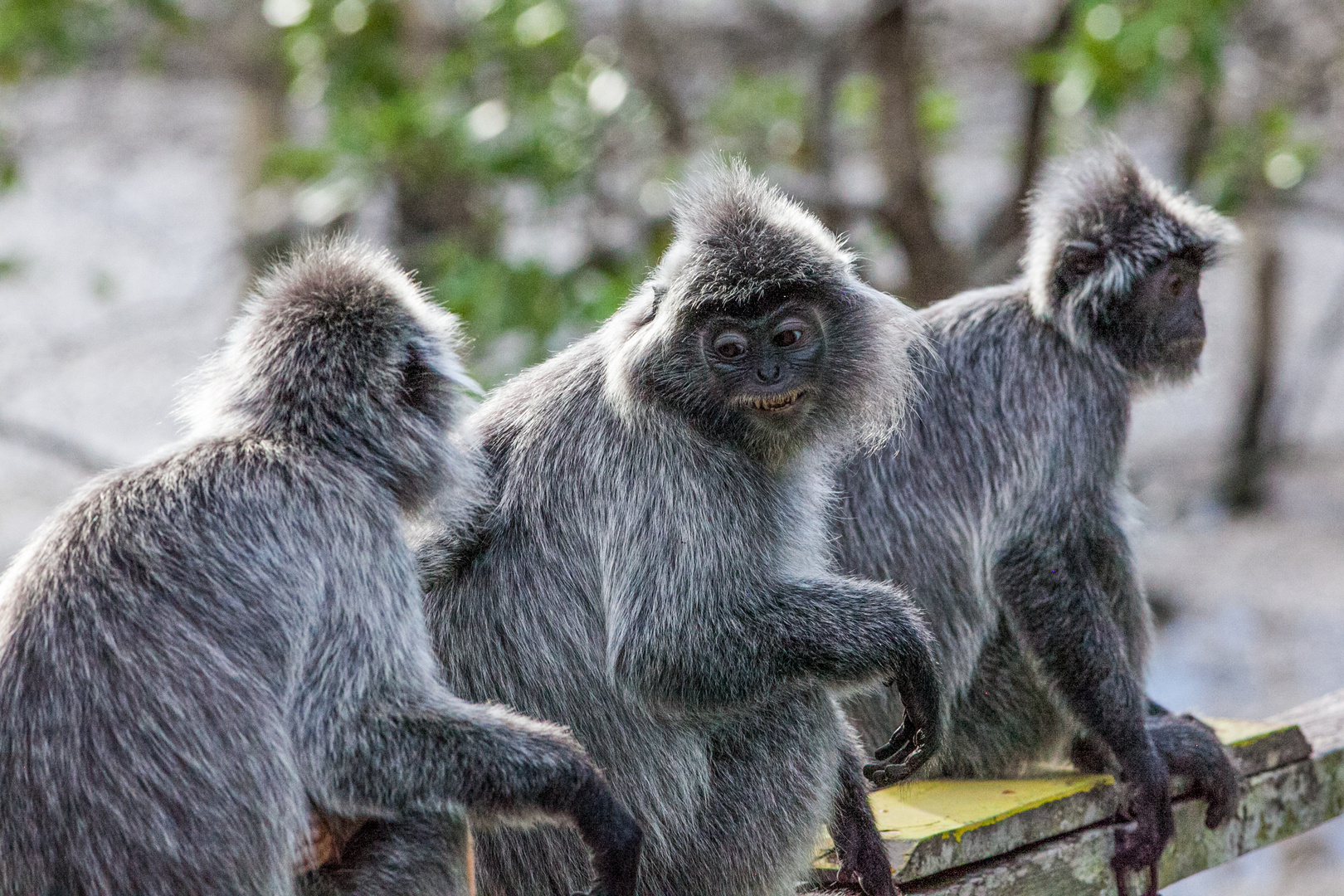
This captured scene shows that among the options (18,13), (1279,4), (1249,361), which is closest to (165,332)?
(18,13)

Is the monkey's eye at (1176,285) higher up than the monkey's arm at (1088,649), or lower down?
higher up

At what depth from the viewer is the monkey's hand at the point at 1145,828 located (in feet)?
11.7

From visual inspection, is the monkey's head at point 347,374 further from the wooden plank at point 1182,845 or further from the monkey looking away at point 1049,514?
the wooden plank at point 1182,845

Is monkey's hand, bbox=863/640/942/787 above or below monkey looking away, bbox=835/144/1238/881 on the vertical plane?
below

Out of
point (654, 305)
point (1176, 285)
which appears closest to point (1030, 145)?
point (1176, 285)

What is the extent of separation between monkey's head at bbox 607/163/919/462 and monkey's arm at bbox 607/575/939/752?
34 centimetres

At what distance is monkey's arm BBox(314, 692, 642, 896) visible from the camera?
2326 mm

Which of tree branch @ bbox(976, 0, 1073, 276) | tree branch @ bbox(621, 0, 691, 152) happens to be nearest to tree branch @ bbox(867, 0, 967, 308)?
tree branch @ bbox(976, 0, 1073, 276)

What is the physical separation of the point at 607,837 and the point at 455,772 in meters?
0.28

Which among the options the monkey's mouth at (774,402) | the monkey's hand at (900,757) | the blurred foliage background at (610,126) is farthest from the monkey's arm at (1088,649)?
the blurred foliage background at (610,126)

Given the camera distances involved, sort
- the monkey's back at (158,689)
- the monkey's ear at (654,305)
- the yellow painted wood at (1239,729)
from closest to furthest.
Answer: the monkey's back at (158,689), the monkey's ear at (654,305), the yellow painted wood at (1239,729)

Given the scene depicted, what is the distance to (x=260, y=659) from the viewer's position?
7.50ft

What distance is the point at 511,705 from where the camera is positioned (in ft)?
9.12

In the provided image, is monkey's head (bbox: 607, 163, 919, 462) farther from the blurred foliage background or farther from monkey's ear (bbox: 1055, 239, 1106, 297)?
the blurred foliage background
